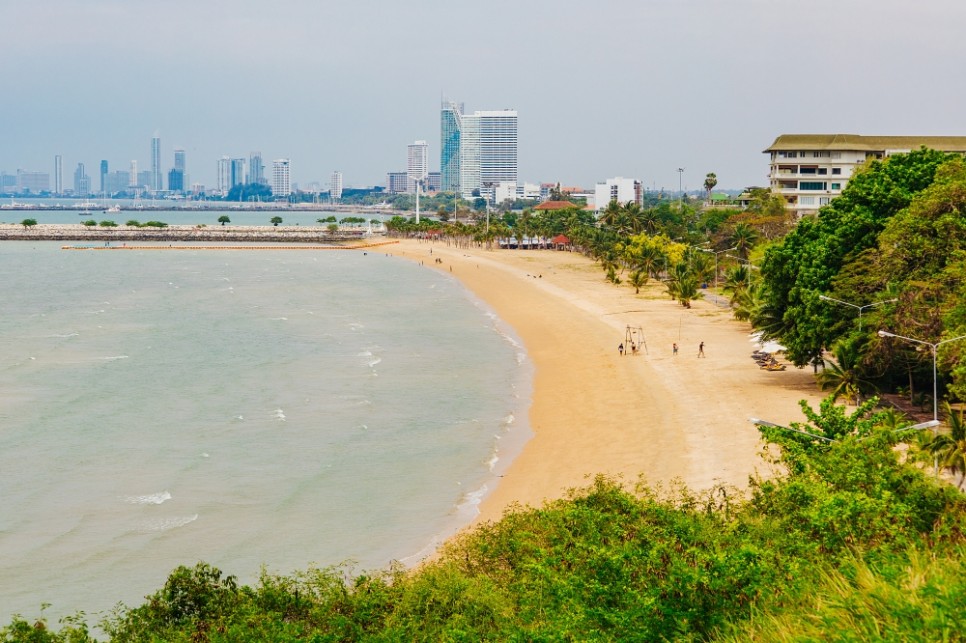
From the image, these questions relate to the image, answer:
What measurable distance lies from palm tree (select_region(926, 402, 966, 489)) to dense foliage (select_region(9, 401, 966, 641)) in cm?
402

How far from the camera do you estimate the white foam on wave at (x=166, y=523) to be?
29.1 m

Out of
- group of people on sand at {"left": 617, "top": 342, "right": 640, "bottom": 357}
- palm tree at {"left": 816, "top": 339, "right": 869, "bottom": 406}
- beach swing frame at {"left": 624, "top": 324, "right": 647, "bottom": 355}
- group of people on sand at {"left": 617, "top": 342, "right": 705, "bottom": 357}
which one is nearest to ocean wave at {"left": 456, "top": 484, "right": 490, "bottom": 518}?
palm tree at {"left": 816, "top": 339, "right": 869, "bottom": 406}

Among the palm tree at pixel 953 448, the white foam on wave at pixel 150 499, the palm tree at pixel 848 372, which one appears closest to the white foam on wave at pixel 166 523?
the white foam on wave at pixel 150 499

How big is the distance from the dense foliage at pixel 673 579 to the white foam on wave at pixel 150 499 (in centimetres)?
1342

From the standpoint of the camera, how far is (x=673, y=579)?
594 inches

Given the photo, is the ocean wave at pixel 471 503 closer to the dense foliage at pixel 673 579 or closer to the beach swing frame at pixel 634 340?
the dense foliage at pixel 673 579

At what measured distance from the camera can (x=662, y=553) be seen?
17.0 m

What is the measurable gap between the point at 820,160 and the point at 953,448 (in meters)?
80.1

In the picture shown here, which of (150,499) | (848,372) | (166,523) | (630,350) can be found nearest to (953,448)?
(848,372)

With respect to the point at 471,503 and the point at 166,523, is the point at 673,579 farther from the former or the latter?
the point at 166,523

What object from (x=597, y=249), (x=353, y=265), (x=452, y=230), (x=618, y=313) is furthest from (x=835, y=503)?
(x=452, y=230)

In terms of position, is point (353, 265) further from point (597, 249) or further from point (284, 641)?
point (284, 641)

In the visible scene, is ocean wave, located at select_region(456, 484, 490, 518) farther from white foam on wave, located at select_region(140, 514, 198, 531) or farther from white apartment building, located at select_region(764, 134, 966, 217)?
white apartment building, located at select_region(764, 134, 966, 217)

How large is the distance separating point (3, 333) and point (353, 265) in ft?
221
